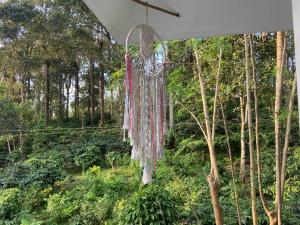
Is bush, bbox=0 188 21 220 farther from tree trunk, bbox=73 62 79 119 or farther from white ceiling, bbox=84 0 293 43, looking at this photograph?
tree trunk, bbox=73 62 79 119

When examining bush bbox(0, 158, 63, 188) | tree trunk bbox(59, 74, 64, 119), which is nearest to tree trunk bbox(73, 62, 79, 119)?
tree trunk bbox(59, 74, 64, 119)

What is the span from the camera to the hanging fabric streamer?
982 mm

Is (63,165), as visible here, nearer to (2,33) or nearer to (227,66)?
(2,33)

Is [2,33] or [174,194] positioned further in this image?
[2,33]

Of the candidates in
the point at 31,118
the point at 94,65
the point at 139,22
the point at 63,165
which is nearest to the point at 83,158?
the point at 63,165

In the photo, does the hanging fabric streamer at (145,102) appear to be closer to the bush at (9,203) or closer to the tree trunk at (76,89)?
the bush at (9,203)

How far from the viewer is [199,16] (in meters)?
1.09

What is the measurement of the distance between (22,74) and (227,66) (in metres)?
8.85

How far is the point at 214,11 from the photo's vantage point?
3.52ft

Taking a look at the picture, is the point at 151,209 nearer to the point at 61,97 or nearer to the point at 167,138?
the point at 167,138

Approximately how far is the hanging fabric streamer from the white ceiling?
60 millimetres

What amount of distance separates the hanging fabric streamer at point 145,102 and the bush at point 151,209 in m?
2.93

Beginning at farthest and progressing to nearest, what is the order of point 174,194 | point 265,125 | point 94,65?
point 94,65
point 265,125
point 174,194

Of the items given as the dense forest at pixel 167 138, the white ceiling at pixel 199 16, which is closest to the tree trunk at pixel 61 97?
the dense forest at pixel 167 138
